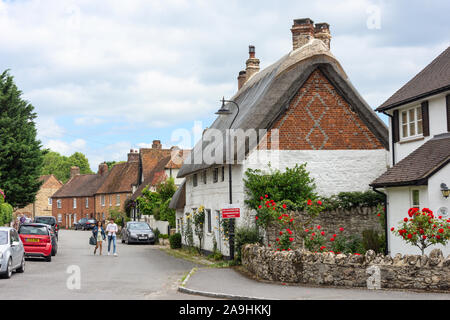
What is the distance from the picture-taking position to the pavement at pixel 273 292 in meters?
12.5

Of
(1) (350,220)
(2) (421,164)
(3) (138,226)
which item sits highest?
(2) (421,164)

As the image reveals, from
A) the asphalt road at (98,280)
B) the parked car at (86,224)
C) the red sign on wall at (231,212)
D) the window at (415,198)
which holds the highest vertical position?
the window at (415,198)

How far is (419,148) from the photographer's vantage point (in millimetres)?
19562

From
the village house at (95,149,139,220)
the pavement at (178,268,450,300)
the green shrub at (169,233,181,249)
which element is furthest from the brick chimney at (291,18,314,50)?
the village house at (95,149,139,220)

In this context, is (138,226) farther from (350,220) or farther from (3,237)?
(3,237)

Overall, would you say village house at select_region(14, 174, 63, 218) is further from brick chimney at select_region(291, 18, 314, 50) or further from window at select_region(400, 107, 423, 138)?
window at select_region(400, 107, 423, 138)

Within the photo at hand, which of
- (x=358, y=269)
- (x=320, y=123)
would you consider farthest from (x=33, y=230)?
(x=358, y=269)

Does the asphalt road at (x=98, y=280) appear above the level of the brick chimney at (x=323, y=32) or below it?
below

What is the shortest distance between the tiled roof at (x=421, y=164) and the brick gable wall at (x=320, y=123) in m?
3.89

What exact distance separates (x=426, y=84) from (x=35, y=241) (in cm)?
1653

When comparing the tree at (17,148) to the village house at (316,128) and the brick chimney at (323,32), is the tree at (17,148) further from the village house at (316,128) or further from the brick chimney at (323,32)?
the brick chimney at (323,32)

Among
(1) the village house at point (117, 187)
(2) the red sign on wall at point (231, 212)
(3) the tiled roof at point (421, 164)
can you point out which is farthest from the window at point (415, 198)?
(1) the village house at point (117, 187)

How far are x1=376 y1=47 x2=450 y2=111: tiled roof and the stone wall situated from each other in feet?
23.5
